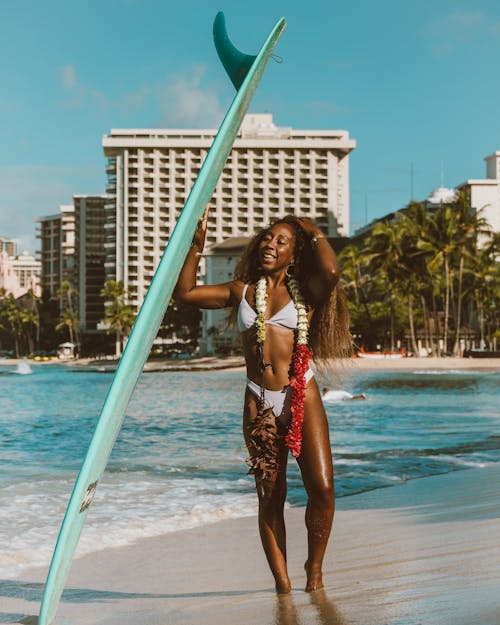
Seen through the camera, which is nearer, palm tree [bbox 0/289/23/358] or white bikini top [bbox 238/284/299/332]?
white bikini top [bbox 238/284/299/332]

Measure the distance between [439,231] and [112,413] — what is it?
50.2 meters

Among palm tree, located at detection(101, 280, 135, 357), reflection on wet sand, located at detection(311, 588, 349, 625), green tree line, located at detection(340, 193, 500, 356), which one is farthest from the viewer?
palm tree, located at detection(101, 280, 135, 357)

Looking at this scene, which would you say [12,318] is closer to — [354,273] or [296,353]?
[354,273]

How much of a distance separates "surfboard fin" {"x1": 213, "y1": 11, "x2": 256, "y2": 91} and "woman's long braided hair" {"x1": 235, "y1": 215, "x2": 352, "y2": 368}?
0.58 meters

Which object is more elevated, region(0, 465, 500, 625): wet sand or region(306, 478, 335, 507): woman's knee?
region(306, 478, 335, 507): woman's knee

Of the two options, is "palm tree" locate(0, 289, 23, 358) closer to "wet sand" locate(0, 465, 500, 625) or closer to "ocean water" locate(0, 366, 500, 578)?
"ocean water" locate(0, 366, 500, 578)

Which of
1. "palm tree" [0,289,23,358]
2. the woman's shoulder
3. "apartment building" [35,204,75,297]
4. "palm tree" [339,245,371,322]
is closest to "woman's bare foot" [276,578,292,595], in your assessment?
the woman's shoulder

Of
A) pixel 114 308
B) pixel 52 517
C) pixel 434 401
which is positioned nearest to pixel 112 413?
pixel 52 517

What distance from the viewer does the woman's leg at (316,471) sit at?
311 cm

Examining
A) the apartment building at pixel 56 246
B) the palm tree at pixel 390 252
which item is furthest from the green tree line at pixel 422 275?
the apartment building at pixel 56 246

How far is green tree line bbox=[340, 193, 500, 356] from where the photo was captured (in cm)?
5156

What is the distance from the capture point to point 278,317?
3.18 meters

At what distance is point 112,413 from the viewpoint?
2803mm

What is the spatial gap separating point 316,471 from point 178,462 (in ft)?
22.6
